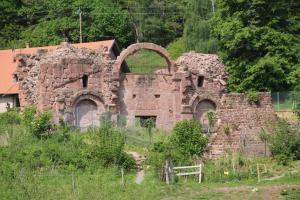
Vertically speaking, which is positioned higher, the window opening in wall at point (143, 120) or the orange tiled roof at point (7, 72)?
the orange tiled roof at point (7, 72)

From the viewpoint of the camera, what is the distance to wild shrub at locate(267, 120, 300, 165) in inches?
1423

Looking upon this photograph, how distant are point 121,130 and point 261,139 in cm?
Result: 692

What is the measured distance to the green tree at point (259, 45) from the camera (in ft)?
151

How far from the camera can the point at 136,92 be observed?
44531 millimetres

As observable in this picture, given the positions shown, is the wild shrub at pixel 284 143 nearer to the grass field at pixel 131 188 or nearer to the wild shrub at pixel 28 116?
the grass field at pixel 131 188

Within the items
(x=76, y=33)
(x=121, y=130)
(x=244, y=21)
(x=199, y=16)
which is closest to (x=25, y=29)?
(x=76, y=33)

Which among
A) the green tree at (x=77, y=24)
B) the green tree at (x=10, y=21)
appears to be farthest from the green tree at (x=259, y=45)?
the green tree at (x=10, y=21)

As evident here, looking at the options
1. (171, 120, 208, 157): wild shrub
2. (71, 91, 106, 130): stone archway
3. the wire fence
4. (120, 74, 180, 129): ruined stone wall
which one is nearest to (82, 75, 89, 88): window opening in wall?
(71, 91, 106, 130): stone archway

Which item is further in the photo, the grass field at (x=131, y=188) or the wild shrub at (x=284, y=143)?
the wild shrub at (x=284, y=143)

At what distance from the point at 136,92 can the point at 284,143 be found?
1099cm

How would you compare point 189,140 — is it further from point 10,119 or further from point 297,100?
point 10,119

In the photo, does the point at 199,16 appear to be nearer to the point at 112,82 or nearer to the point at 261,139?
the point at 112,82

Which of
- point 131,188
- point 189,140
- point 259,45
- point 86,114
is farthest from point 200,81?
point 131,188

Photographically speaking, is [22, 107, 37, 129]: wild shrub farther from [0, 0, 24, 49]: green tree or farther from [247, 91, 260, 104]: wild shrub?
[0, 0, 24, 49]: green tree
